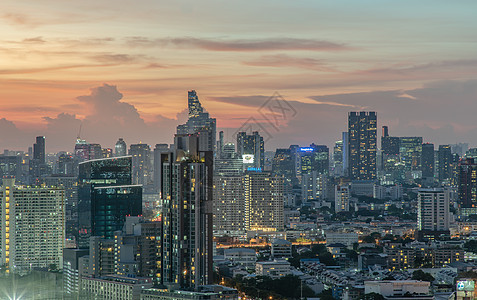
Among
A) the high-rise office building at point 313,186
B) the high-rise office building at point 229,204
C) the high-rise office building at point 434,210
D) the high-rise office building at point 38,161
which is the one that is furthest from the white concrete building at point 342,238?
the high-rise office building at point 313,186

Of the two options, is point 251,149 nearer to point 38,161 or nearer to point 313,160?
point 38,161

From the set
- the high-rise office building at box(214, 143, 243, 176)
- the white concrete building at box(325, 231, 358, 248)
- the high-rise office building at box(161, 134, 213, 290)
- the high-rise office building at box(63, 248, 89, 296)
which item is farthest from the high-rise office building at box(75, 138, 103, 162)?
the high-rise office building at box(161, 134, 213, 290)

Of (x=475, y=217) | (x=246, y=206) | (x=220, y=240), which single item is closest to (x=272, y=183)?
(x=246, y=206)

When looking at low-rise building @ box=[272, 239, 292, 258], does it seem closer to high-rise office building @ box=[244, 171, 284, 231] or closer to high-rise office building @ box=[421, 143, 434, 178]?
high-rise office building @ box=[244, 171, 284, 231]

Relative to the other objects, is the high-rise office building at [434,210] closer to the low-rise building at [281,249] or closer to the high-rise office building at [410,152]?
the low-rise building at [281,249]

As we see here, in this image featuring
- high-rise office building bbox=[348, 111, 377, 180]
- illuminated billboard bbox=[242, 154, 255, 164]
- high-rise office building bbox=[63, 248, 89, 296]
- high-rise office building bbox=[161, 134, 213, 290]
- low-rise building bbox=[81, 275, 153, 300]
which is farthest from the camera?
high-rise office building bbox=[348, 111, 377, 180]

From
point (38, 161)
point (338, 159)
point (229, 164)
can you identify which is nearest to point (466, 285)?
point (229, 164)
